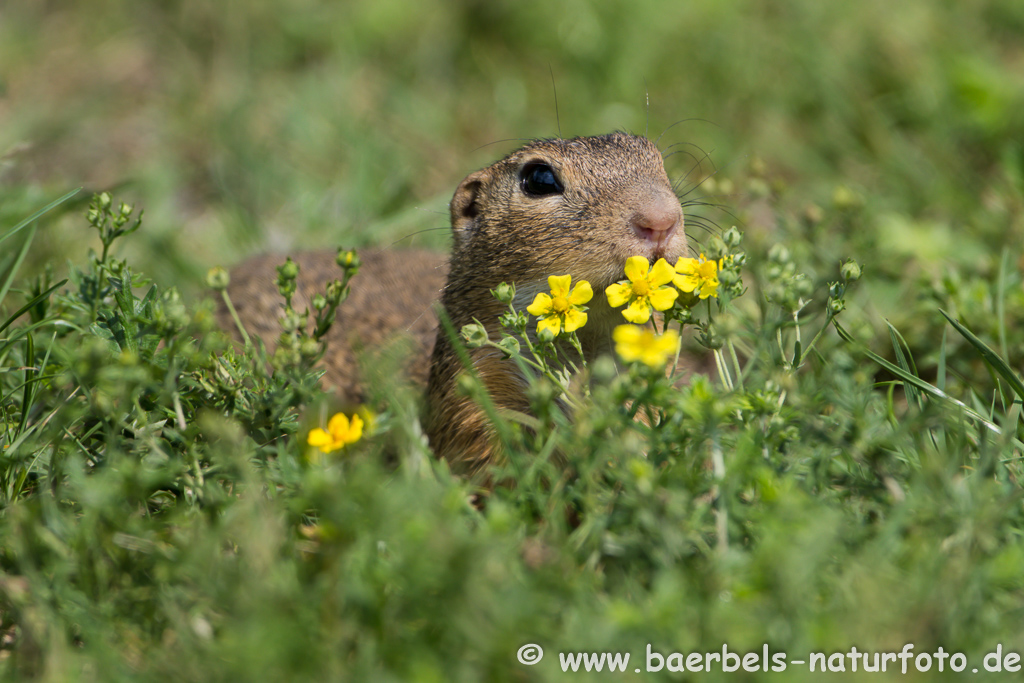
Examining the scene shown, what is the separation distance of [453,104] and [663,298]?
545 centimetres

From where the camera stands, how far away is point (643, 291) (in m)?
2.61

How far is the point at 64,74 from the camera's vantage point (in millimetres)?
7816

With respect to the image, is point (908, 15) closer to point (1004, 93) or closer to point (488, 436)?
point (1004, 93)

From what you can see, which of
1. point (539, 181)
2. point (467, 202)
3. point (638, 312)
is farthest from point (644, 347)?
point (467, 202)

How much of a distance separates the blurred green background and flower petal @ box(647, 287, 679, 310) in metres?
2.74

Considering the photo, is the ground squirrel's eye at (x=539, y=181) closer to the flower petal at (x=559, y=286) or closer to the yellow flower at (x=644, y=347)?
the flower petal at (x=559, y=286)

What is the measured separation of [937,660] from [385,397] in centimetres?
166

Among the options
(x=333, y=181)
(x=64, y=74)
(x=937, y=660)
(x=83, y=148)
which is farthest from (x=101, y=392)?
(x=64, y=74)

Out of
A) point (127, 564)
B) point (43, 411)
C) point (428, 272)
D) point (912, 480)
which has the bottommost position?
point (428, 272)

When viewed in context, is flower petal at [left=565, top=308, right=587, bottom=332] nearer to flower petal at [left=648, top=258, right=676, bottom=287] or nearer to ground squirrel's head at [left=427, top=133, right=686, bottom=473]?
flower petal at [left=648, top=258, right=676, bottom=287]

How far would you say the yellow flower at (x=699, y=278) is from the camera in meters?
2.56

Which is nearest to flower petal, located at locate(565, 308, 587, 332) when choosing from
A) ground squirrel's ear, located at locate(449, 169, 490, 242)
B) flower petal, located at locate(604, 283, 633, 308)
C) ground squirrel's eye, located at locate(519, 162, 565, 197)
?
flower petal, located at locate(604, 283, 633, 308)

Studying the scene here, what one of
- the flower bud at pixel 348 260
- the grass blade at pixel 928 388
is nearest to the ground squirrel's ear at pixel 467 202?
the flower bud at pixel 348 260

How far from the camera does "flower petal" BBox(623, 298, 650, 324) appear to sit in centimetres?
255
